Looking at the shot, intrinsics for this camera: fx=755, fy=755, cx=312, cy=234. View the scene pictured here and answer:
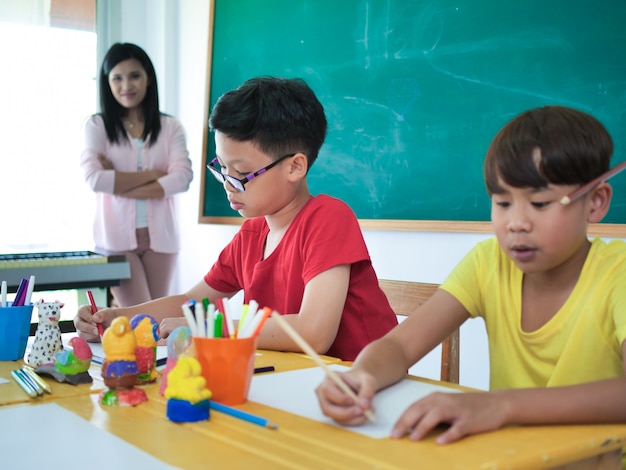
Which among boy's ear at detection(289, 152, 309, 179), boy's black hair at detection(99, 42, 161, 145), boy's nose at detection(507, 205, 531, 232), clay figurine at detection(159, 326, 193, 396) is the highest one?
boy's black hair at detection(99, 42, 161, 145)

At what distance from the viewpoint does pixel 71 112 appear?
4223 mm

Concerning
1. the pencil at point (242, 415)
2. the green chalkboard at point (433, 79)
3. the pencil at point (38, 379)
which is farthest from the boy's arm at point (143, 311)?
the green chalkboard at point (433, 79)

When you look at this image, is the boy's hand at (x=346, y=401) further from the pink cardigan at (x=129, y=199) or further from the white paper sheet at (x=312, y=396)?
the pink cardigan at (x=129, y=199)

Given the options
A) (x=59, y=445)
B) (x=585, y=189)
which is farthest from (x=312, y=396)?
(x=585, y=189)

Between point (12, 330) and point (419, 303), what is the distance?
84 cm

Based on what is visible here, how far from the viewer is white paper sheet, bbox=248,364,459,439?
890 millimetres

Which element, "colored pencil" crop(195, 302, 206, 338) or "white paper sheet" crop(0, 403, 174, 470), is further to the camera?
"colored pencil" crop(195, 302, 206, 338)

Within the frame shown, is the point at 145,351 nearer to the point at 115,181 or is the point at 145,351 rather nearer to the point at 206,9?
the point at 115,181

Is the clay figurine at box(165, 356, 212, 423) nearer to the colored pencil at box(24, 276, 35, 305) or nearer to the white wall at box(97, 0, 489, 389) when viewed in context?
the colored pencil at box(24, 276, 35, 305)

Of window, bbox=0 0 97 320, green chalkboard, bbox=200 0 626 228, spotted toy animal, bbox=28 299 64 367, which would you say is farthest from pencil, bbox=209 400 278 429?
window, bbox=0 0 97 320

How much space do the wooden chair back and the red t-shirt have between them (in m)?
0.05

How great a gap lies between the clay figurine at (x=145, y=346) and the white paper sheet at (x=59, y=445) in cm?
16

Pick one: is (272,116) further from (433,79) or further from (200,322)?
(433,79)

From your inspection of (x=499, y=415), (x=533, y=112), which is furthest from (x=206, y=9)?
(x=499, y=415)
